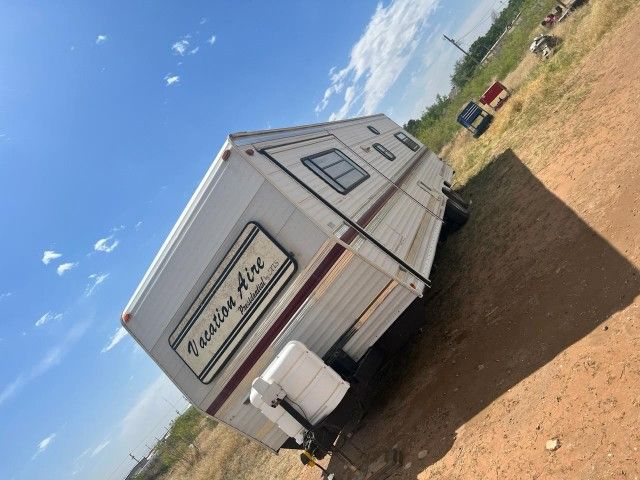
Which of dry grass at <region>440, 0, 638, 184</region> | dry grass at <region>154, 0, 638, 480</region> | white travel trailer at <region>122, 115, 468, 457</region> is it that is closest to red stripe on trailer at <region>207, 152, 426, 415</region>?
white travel trailer at <region>122, 115, 468, 457</region>

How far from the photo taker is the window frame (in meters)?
11.6

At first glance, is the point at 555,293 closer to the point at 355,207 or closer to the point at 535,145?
the point at 355,207

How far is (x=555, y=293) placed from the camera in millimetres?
5875

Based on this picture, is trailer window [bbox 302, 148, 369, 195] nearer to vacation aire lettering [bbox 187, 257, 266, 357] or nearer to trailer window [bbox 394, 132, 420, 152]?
vacation aire lettering [bbox 187, 257, 266, 357]

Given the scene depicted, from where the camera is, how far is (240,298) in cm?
642

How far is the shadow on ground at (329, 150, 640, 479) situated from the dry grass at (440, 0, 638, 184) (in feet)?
8.09

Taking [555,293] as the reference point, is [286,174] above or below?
above

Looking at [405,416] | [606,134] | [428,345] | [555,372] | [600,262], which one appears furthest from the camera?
[606,134]

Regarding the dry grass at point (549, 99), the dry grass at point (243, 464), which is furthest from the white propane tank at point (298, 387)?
the dry grass at point (549, 99)

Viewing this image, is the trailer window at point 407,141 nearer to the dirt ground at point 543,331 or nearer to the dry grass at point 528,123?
the dry grass at point 528,123

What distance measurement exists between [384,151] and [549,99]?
4.59 meters

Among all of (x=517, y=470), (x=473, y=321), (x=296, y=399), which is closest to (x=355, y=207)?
(x=473, y=321)

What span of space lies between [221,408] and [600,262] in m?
5.47

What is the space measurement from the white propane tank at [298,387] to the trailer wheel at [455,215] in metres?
6.08
